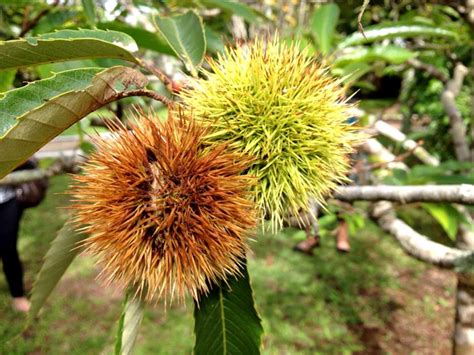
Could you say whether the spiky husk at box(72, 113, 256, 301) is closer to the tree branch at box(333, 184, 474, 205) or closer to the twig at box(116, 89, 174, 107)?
the twig at box(116, 89, 174, 107)

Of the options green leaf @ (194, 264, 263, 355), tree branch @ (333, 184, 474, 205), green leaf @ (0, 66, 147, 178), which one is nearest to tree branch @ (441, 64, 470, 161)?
tree branch @ (333, 184, 474, 205)

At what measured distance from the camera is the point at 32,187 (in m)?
3.71

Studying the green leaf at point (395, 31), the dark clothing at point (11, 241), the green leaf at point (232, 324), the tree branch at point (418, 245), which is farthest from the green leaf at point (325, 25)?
the dark clothing at point (11, 241)

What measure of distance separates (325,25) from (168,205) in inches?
53.4

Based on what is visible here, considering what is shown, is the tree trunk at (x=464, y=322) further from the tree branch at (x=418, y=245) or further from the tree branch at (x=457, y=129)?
the tree branch at (x=457, y=129)

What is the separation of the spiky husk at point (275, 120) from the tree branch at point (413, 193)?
0.51 feet

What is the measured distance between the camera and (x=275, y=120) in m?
0.86

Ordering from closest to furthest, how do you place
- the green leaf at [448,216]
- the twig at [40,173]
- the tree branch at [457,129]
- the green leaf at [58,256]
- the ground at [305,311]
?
1. the green leaf at [58,256]
2. the green leaf at [448,216]
3. the twig at [40,173]
4. the tree branch at [457,129]
5. the ground at [305,311]

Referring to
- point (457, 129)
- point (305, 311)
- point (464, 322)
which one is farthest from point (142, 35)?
point (305, 311)

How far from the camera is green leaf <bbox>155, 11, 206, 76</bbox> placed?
1.07m

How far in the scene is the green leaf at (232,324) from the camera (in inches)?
34.9

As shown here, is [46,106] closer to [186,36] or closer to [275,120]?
[275,120]

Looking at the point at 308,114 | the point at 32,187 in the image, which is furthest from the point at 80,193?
the point at 32,187

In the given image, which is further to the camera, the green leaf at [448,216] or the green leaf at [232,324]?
the green leaf at [448,216]
